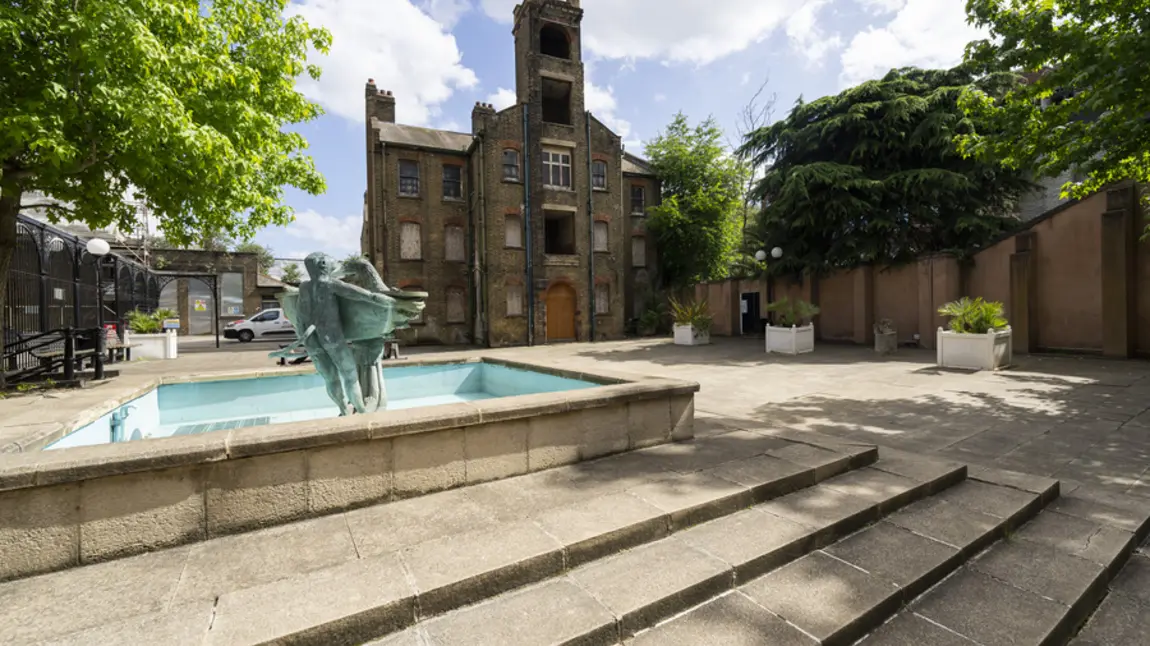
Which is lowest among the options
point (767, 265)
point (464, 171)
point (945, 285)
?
point (945, 285)

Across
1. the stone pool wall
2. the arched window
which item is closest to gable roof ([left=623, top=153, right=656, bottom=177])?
the arched window

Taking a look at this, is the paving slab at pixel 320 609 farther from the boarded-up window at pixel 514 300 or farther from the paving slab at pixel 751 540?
the boarded-up window at pixel 514 300

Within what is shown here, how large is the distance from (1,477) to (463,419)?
2282 mm

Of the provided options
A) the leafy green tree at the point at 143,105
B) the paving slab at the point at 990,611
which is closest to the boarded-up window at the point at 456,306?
the leafy green tree at the point at 143,105

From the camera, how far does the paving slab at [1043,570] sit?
2.54 m

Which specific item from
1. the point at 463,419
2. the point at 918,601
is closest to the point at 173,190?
the point at 463,419

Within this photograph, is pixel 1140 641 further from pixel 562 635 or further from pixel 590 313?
pixel 590 313

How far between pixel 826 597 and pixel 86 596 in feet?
11.7

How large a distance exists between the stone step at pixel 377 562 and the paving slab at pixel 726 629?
549 mm

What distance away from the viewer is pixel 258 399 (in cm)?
725

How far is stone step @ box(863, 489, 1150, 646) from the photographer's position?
2258 millimetres

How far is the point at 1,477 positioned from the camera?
7.38 ft

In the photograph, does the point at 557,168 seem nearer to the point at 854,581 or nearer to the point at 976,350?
the point at 976,350

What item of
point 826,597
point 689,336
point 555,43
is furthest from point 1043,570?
point 555,43
